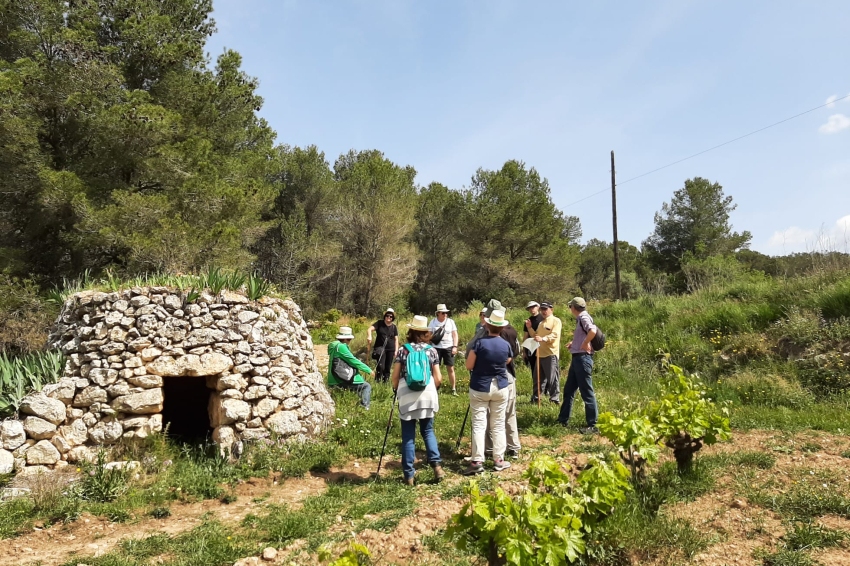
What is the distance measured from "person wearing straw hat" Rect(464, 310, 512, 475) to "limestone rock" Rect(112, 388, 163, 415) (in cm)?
387

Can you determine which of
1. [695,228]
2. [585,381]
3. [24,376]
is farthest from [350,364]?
[695,228]

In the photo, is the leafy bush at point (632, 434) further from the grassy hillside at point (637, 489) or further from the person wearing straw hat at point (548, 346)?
the person wearing straw hat at point (548, 346)

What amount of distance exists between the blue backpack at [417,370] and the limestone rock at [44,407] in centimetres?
408

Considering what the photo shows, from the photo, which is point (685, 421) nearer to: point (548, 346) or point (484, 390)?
point (484, 390)

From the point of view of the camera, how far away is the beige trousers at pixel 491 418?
524 centimetres

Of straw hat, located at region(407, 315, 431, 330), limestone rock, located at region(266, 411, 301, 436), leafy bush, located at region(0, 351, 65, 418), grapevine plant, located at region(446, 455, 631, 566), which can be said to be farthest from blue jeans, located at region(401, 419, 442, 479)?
leafy bush, located at region(0, 351, 65, 418)

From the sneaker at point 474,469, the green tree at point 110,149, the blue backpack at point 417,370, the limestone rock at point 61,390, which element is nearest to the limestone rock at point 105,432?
the limestone rock at point 61,390

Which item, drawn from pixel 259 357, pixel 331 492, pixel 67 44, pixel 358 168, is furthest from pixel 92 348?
pixel 358 168

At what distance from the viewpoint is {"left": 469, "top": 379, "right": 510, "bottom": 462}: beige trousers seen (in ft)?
17.2

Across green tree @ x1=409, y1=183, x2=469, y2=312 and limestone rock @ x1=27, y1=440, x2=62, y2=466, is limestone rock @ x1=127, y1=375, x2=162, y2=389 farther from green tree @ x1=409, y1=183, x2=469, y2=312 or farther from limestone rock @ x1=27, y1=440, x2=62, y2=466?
green tree @ x1=409, y1=183, x2=469, y2=312

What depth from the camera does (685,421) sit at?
452cm

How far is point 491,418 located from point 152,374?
13.8 ft

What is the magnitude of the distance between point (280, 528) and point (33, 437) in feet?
11.1

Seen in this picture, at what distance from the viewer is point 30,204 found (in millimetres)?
12867
